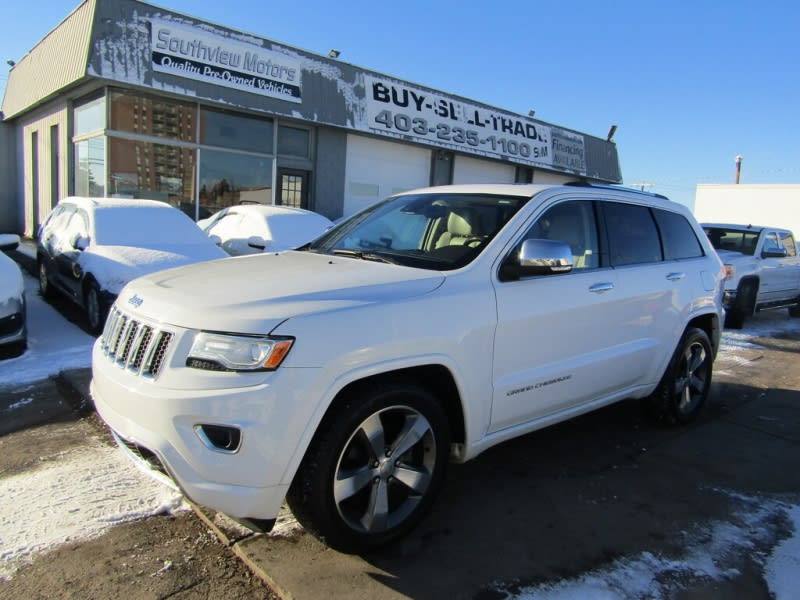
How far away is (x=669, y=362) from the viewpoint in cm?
447

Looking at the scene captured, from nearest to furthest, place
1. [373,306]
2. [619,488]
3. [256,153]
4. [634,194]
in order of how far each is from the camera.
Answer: [373,306] < [619,488] < [634,194] < [256,153]

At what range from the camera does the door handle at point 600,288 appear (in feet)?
11.8

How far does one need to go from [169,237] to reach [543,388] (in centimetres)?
581

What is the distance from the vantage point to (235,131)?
12344 millimetres

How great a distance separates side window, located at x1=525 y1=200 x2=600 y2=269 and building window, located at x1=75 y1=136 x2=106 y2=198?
32.2 ft

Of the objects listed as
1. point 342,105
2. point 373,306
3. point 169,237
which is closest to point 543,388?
point 373,306

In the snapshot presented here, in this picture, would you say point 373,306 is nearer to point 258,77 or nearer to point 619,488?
point 619,488

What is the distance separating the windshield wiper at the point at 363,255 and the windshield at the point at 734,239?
8.84 m

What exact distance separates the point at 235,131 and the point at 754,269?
10.1m

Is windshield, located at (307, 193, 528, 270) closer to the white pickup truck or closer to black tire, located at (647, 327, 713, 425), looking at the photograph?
black tire, located at (647, 327, 713, 425)

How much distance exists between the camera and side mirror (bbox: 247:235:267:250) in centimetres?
849

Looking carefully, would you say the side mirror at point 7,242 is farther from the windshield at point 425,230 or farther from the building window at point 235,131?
the building window at point 235,131

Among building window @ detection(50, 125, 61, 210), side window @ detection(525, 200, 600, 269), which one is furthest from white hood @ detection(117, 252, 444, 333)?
building window @ detection(50, 125, 61, 210)

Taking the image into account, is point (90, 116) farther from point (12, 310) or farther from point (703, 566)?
point (703, 566)
